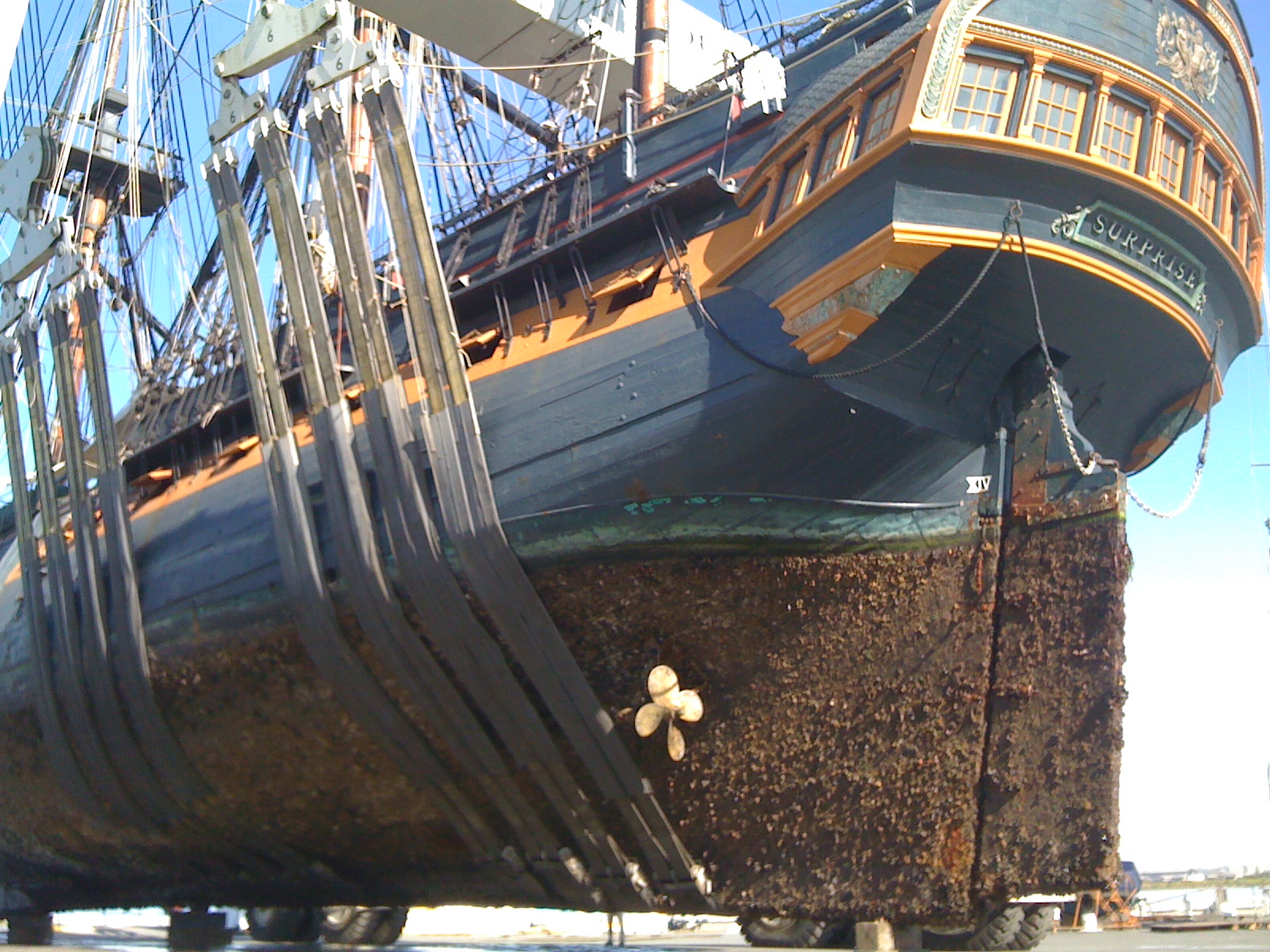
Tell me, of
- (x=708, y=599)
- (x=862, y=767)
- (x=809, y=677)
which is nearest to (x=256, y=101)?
(x=708, y=599)

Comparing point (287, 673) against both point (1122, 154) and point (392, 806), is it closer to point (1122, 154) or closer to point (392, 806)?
point (392, 806)

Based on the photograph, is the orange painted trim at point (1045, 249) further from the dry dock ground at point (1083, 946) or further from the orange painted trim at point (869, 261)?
the dry dock ground at point (1083, 946)

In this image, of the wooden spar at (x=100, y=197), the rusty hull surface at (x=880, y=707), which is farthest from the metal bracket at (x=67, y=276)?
the wooden spar at (x=100, y=197)

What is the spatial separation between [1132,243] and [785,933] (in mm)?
6442

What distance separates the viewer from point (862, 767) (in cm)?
807

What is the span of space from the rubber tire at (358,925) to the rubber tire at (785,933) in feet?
15.1

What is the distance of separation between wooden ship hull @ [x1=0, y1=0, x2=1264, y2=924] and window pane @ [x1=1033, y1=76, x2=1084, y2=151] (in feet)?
0.09

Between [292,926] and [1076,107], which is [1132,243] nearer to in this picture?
[1076,107]

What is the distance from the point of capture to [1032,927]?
33.6 feet

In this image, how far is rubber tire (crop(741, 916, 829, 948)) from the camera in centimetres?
1041

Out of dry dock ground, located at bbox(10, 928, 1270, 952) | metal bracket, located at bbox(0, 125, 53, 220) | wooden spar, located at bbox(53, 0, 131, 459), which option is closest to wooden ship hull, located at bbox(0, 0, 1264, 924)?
dry dock ground, located at bbox(10, 928, 1270, 952)

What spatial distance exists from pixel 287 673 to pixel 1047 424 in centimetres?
597

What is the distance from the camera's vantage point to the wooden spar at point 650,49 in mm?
13641

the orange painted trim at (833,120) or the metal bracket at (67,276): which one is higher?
the metal bracket at (67,276)
